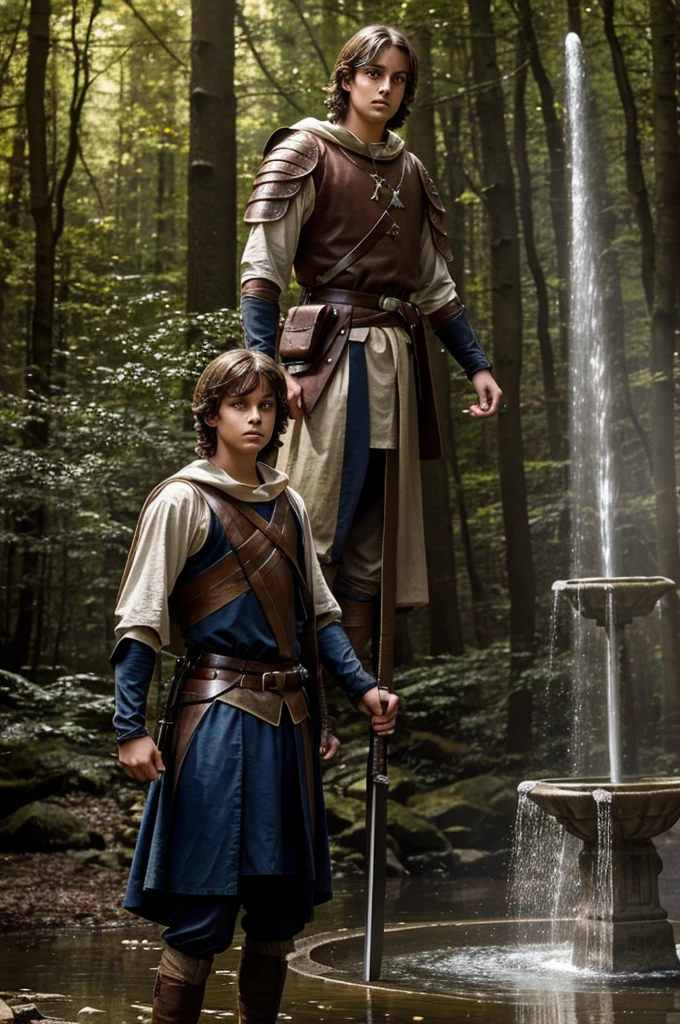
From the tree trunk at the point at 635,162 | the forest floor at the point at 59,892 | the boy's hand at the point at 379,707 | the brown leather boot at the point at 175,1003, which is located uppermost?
the tree trunk at the point at 635,162

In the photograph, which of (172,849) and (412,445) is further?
(412,445)

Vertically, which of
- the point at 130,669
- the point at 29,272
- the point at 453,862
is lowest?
the point at 453,862

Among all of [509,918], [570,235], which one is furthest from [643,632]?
[509,918]

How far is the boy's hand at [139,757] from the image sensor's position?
274 centimetres

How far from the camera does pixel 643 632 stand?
1708 cm

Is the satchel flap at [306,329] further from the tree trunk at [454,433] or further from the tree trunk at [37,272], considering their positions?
the tree trunk at [454,433]

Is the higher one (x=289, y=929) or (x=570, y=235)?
(x=570, y=235)

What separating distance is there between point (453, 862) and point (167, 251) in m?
12.6

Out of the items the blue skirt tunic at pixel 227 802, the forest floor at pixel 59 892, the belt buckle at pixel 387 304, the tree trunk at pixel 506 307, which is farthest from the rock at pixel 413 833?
the blue skirt tunic at pixel 227 802

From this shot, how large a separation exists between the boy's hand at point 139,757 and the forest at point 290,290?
21.8 ft

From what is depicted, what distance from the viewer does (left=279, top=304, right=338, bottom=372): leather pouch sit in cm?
410

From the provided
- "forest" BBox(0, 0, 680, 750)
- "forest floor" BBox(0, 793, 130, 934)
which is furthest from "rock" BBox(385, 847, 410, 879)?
"forest" BBox(0, 0, 680, 750)

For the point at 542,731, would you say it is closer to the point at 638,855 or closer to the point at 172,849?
the point at 638,855

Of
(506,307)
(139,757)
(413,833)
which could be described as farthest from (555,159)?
(139,757)
